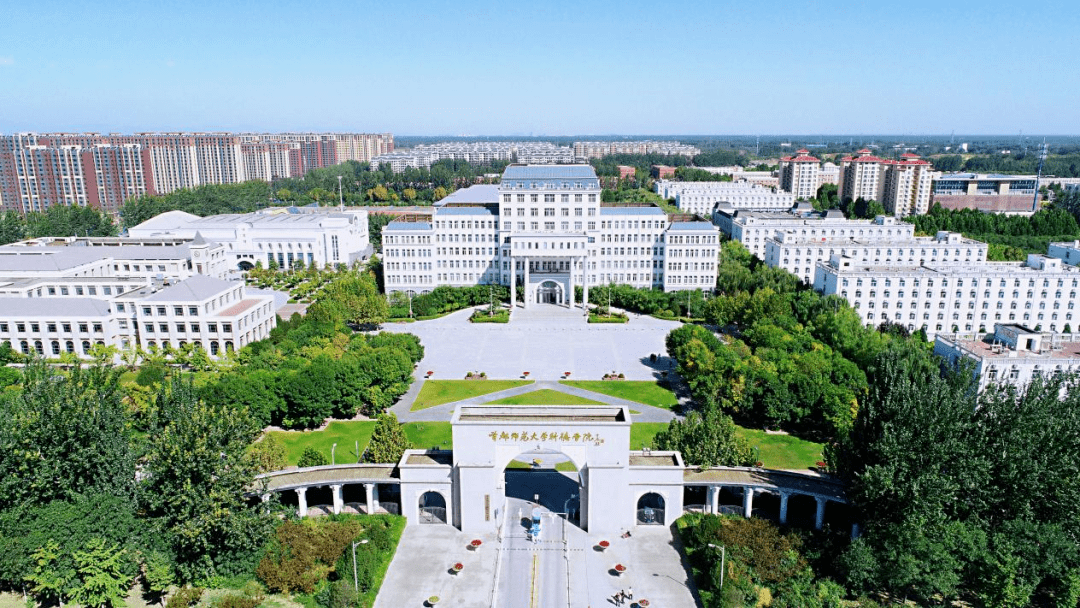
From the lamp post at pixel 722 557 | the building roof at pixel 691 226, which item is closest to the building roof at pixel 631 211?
the building roof at pixel 691 226

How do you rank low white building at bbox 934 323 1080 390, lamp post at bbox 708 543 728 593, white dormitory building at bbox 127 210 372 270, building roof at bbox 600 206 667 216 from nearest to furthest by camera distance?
lamp post at bbox 708 543 728 593
low white building at bbox 934 323 1080 390
building roof at bbox 600 206 667 216
white dormitory building at bbox 127 210 372 270

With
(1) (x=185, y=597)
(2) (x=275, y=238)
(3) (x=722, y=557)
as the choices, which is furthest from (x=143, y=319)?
(3) (x=722, y=557)

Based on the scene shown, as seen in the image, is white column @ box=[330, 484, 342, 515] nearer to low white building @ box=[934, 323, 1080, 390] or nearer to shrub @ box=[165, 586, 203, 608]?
shrub @ box=[165, 586, 203, 608]

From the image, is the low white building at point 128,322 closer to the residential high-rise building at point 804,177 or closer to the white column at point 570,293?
the white column at point 570,293

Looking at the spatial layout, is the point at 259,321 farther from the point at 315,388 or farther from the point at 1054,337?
the point at 1054,337

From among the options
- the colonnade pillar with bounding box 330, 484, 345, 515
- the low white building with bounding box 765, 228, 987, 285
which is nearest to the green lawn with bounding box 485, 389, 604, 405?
the colonnade pillar with bounding box 330, 484, 345, 515

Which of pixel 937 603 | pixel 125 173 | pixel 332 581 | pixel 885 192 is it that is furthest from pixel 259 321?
pixel 885 192

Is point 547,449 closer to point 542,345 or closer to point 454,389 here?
point 454,389
